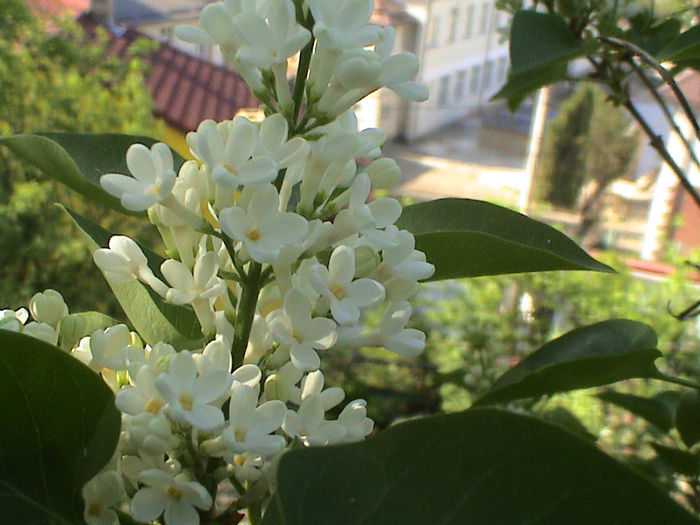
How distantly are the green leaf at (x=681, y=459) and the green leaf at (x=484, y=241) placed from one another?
37 centimetres

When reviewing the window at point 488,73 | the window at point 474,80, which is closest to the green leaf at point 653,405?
the window at point 474,80

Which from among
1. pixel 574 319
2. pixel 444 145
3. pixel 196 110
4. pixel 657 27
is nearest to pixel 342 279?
pixel 657 27

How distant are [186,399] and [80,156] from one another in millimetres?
217

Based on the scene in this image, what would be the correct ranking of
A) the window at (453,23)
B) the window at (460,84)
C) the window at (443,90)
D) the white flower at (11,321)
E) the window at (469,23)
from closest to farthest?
the white flower at (11,321) < the window at (453,23) < the window at (469,23) < the window at (443,90) < the window at (460,84)

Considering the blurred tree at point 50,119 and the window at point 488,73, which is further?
the window at point 488,73

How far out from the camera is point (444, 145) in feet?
42.0

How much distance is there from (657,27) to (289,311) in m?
0.67

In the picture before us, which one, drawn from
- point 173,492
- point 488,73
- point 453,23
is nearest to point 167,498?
point 173,492

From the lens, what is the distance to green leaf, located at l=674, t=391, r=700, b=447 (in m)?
0.64

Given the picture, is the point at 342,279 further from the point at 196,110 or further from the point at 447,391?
the point at 196,110

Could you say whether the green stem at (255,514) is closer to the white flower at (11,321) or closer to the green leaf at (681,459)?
the white flower at (11,321)

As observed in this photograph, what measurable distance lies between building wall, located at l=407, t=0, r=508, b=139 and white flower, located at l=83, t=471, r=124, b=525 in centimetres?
1079

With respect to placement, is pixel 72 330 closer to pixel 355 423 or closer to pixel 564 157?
pixel 355 423

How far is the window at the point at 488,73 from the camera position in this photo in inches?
531
